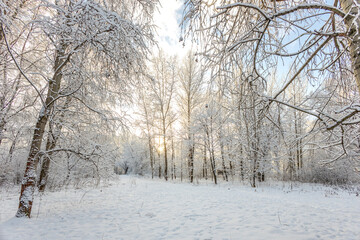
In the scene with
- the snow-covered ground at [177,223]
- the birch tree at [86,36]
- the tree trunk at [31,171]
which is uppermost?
the birch tree at [86,36]

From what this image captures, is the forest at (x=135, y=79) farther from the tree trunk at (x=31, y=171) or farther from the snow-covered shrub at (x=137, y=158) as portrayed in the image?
the snow-covered shrub at (x=137, y=158)

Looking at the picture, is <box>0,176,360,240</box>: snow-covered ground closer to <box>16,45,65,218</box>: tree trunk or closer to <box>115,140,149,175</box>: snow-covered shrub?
<box>16,45,65,218</box>: tree trunk

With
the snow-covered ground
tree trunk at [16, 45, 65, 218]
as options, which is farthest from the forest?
the snow-covered ground

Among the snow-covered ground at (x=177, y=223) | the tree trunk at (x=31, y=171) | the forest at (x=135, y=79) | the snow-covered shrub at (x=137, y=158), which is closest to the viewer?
the forest at (x=135, y=79)

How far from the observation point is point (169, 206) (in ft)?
16.0

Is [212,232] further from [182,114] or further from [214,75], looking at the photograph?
[182,114]

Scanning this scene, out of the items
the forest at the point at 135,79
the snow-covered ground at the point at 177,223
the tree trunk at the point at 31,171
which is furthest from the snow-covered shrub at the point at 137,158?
the tree trunk at the point at 31,171

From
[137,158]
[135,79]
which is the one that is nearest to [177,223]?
[135,79]

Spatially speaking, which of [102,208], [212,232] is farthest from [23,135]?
[212,232]

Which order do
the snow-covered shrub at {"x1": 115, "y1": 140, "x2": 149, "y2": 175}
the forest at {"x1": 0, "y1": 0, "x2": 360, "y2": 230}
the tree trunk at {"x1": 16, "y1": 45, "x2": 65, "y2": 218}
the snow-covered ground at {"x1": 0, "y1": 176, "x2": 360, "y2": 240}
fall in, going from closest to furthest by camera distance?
the forest at {"x1": 0, "y1": 0, "x2": 360, "y2": 230}
the snow-covered ground at {"x1": 0, "y1": 176, "x2": 360, "y2": 240}
the tree trunk at {"x1": 16, "y1": 45, "x2": 65, "y2": 218}
the snow-covered shrub at {"x1": 115, "y1": 140, "x2": 149, "y2": 175}

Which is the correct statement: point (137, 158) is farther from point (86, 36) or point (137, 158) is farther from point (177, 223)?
point (86, 36)

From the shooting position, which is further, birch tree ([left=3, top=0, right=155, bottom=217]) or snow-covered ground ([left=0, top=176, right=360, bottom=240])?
snow-covered ground ([left=0, top=176, right=360, bottom=240])

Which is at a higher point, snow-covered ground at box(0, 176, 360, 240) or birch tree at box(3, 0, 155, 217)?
birch tree at box(3, 0, 155, 217)

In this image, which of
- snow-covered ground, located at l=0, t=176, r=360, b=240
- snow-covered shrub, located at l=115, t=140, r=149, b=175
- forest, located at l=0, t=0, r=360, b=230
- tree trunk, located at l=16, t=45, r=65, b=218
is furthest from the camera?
snow-covered shrub, located at l=115, t=140, r=149, b=175
